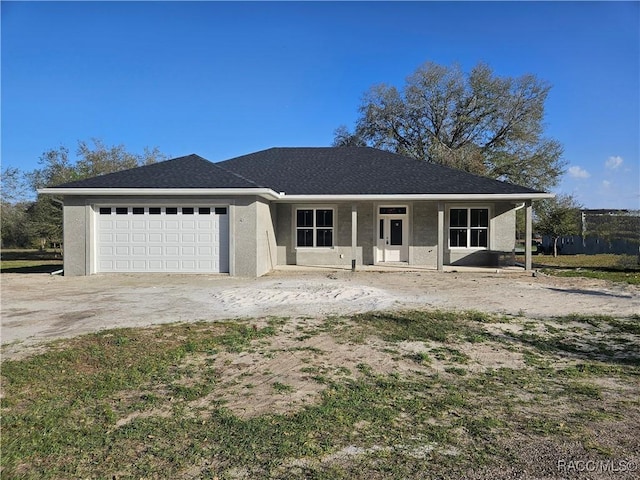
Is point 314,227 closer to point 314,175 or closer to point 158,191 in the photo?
point 314,175

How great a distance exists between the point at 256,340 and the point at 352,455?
135 inches

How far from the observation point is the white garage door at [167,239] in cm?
1480

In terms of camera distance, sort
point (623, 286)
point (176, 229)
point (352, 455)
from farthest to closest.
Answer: point (176, 229), point (623, 286), point (352, 455)

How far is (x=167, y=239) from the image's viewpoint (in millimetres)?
14867

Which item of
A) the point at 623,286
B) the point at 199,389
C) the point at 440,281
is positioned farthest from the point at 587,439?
the point at 623,286

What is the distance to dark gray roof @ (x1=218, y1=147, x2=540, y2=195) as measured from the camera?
54.5 feet

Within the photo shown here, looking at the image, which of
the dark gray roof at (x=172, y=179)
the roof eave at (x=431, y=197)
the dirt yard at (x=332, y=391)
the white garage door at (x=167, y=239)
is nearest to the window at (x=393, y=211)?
the roof eave at (x=431, y=197)

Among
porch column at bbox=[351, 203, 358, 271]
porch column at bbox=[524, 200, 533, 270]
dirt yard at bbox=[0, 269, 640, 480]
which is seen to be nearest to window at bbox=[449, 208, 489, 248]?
porch column at bbox=[524, 200, 533, 270]

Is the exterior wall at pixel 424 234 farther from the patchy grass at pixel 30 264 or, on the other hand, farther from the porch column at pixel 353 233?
the patchy grass at pixel 30 264

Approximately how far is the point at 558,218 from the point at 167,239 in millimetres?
24715

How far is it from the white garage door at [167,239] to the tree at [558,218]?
75.2 feet

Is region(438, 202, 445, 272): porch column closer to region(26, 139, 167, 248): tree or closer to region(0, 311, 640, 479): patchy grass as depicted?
region(0, 311, 640, 479): patchy grass

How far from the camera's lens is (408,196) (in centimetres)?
1602

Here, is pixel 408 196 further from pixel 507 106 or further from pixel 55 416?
pixel 507 106
